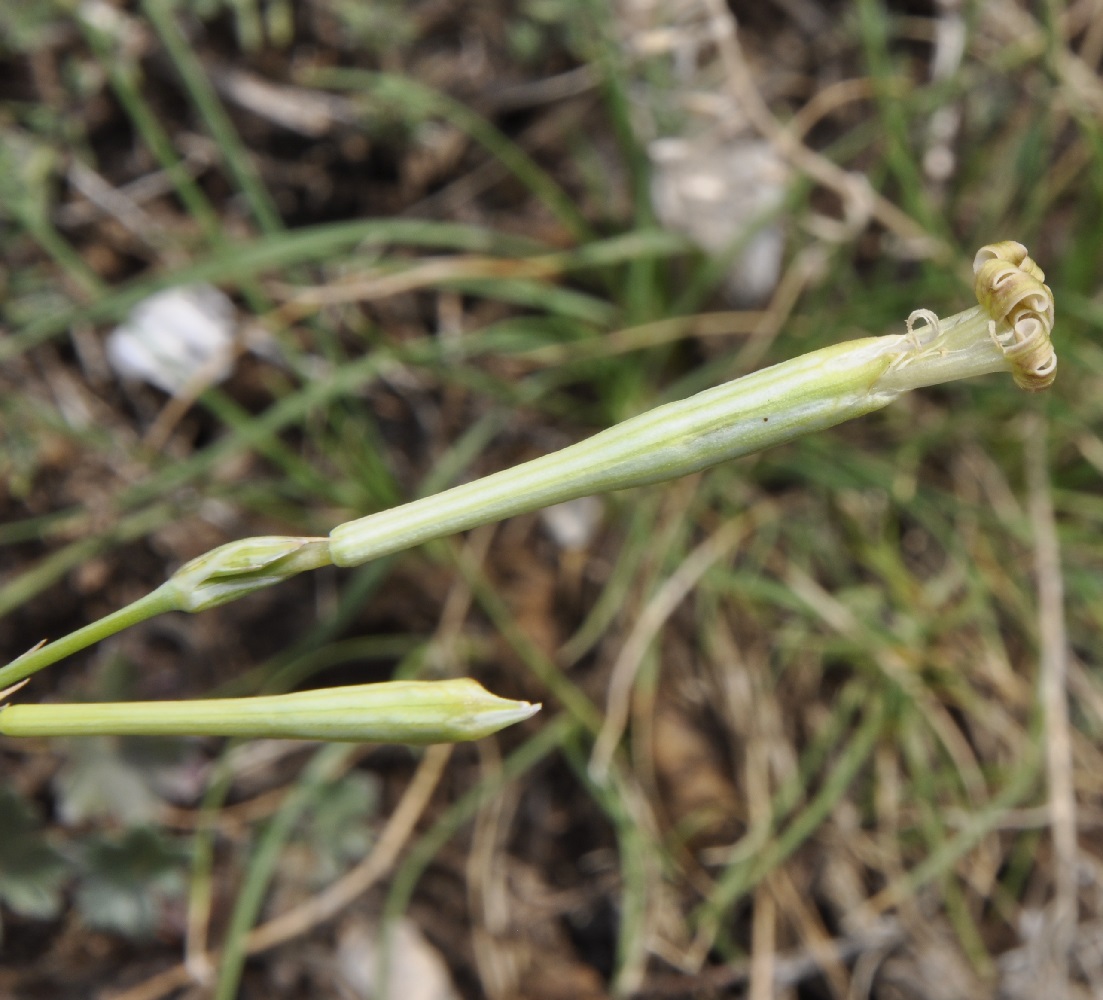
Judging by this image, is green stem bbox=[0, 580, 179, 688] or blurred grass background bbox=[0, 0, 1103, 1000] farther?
blurred grass background bbox=[0, 0, 1103, 1000]

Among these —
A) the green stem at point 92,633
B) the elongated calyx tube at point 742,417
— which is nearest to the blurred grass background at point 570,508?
the green stem at point 92,633

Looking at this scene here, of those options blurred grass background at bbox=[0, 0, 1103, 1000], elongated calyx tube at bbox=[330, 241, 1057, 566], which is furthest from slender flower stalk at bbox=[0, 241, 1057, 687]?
blurred grass background at bbox=[0, 0, 1103, 1000]

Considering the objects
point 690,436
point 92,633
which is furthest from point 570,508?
point 92,633

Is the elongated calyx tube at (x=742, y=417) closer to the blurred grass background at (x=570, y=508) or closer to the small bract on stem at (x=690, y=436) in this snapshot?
the small bract on stem at (x=690, y=436)

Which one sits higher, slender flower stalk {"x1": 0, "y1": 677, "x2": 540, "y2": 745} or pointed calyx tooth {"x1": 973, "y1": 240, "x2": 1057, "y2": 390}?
pointed calyx tooth {"x1": 973, "y1": 240, "x2": 1057, "y2": 390}

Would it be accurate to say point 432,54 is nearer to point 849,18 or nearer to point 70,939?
point 849,18

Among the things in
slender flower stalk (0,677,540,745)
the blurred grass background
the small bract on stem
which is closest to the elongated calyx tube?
the small bract on stem

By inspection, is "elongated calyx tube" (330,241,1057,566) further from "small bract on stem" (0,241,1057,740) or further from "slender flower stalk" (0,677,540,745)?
"slender flower stalk" (0,677,540,745)
